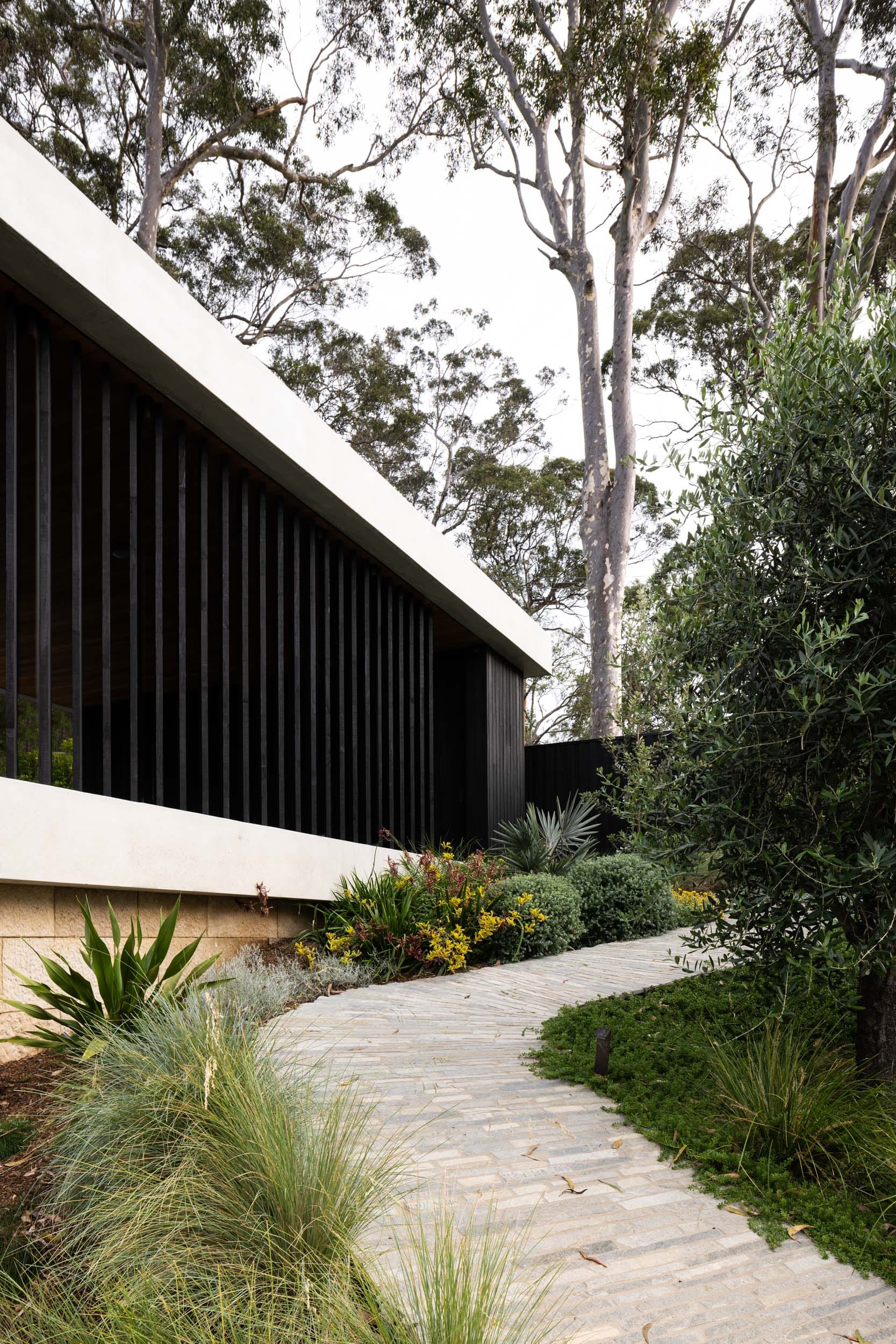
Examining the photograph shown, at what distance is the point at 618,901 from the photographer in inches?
360

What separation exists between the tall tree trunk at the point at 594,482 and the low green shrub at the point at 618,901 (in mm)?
6624

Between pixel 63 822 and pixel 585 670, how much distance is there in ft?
65.1

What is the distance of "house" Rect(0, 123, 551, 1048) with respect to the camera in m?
4.97

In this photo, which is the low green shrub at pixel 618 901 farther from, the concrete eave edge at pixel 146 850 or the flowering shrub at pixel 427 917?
the concrete eave edge at pixel 146 850

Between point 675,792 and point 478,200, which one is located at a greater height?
point 478,200

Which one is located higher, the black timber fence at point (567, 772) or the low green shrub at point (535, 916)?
the black timber fence at point (567, 772)

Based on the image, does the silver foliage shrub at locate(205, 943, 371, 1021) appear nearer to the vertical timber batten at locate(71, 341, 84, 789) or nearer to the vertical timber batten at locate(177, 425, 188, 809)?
the vertical timber batten at locate(177, 425, 188, 809)

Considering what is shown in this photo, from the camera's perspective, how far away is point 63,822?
4848mm

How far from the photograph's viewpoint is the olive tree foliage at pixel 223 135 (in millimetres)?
15703

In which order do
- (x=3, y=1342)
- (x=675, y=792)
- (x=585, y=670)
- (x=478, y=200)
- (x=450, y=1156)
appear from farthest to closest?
(x=585, y=670), (x=478, y=200), (x=675, y=792), (x=450, y=1156), (x=3, y=1342)

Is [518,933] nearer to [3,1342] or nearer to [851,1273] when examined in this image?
[851,1273]

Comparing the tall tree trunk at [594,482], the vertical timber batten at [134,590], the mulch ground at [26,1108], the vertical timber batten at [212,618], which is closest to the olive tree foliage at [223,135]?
the tall tree trunk at [594,482]

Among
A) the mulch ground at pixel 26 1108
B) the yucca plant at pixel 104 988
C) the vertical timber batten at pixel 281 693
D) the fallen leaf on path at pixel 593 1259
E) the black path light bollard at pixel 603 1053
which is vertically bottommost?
the mulch ground at pixel 26 1108

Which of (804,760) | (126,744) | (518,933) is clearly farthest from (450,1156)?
(126,744)
